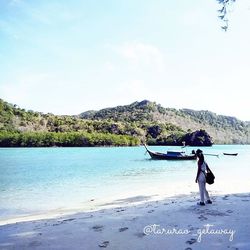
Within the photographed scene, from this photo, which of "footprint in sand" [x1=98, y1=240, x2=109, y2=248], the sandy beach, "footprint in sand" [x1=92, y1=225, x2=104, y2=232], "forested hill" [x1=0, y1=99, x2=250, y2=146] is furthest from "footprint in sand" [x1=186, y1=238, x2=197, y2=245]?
"forested hill" [x1=0, y1=99, x2=250, y2=146]

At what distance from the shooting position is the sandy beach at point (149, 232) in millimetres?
6078

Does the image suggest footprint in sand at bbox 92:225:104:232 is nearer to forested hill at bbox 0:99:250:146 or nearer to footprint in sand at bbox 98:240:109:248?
footprint in sand at bbox 98:240:109:248

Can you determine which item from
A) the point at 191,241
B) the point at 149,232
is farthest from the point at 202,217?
the point at 191,241

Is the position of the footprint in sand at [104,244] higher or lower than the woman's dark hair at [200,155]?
lower

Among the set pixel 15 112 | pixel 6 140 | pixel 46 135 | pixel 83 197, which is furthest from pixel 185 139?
pixel 83 197

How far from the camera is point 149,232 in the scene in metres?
6.85

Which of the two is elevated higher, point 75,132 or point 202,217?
point 75,132

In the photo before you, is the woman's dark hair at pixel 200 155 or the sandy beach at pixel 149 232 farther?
the woman's dark hair at pixel 200 155

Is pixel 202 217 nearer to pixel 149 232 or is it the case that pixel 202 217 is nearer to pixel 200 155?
pixel 149 232

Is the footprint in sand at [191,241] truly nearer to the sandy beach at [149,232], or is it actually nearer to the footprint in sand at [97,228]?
the sandy beach at [149,232]

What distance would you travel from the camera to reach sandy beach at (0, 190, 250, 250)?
6.08 m

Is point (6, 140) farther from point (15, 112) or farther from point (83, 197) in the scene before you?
point (83, 197)

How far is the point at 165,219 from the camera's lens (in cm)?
795

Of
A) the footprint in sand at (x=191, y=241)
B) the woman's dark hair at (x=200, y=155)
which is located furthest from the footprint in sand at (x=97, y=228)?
the woman's dark hair at (x=200, y=155)
